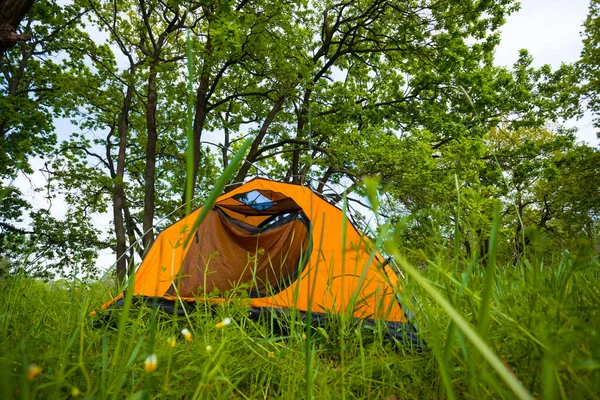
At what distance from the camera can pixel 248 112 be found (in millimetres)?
9250

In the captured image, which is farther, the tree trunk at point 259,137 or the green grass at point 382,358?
the tree trunk at point 259,137

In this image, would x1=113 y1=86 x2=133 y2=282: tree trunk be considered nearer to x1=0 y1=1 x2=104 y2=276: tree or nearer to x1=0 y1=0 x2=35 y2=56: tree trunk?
x1=0 y1=1 x2=104 y2=276: tree

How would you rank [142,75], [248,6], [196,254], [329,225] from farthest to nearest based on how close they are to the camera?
[142,75] < [248,6] < [196,254] < [329,225]

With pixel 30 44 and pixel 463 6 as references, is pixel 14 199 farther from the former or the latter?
pixel 463 6

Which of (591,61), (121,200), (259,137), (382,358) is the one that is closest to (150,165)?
(121,200)

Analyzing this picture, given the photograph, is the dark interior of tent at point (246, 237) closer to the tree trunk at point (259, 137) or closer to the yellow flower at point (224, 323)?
the yellow flower at point (224, 323)

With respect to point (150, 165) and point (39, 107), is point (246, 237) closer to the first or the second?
point (150, 165)

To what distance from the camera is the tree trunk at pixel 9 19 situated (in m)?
1.80

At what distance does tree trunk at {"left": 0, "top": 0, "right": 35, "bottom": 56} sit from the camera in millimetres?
1804

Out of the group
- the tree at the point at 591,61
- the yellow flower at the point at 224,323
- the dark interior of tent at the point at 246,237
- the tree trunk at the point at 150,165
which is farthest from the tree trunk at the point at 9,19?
the tree at the point at 591,61

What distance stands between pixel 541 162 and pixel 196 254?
27.9ft

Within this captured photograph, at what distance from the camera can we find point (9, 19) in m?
1.85

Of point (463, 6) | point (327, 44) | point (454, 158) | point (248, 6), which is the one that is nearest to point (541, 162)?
point (454, 158)

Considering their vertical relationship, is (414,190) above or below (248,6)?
below
